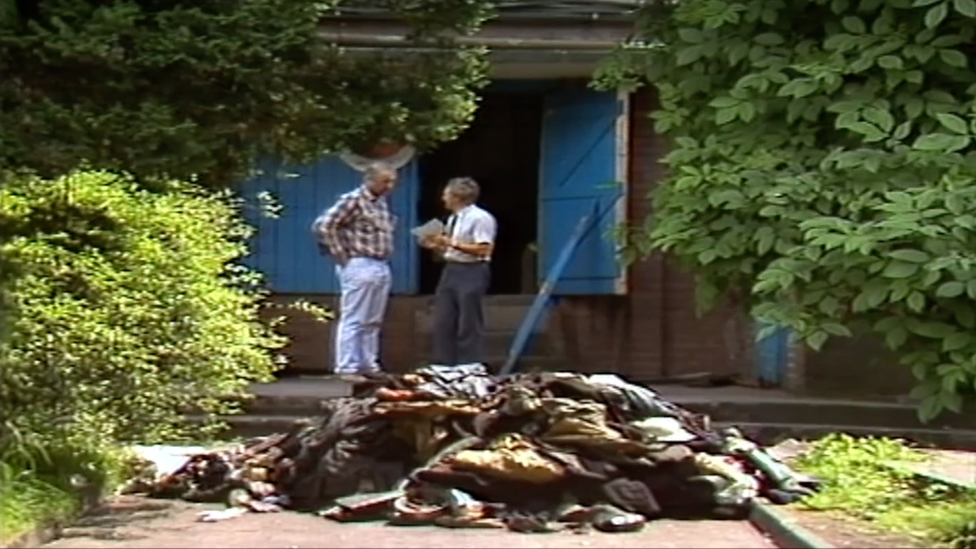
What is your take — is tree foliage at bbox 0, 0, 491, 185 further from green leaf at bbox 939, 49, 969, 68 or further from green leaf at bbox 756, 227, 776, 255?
green leaf at bbox 939, 49, 969, 68

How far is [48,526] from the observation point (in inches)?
267

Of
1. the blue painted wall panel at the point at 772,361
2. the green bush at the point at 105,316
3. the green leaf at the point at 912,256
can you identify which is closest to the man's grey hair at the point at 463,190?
the blue painted wall panel at the point at 772,361

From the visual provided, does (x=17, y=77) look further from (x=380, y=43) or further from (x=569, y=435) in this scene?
(x=569, y=435)

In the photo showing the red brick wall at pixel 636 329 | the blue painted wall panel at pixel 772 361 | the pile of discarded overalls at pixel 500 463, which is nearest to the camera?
the pile of discarded overalls at pixel 500 463

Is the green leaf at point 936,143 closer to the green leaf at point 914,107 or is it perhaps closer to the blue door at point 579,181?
the green leaf at point 914,107

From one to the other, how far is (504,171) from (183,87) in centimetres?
915

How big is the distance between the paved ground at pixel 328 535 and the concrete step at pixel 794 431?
9.52 ft

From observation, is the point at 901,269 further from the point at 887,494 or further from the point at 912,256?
the point at 887,494

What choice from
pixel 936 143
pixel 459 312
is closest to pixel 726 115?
pixel 936 143

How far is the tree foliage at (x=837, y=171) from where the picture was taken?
260 inches

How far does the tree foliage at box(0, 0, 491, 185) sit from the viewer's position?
6.61 m

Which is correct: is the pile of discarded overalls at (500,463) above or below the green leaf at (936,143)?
below

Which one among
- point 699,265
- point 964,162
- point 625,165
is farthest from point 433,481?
point 625,165

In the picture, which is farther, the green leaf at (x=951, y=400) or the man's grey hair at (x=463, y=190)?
the man's grey hair at (x=463, y=190)
